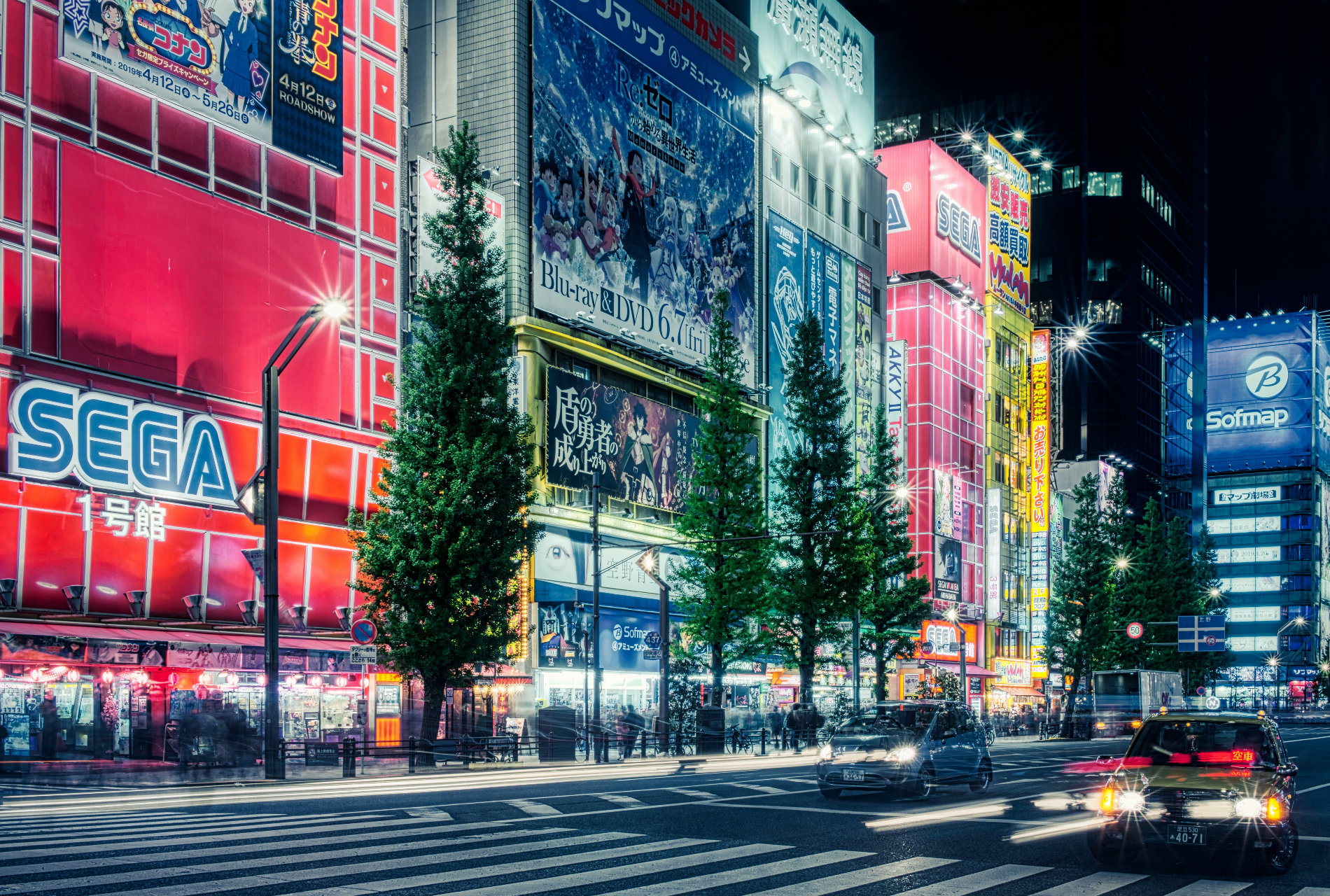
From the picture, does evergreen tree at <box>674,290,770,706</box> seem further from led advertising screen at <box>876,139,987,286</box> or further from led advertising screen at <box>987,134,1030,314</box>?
led advertising screen at <box>987,134,1030,314</box>

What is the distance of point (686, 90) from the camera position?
53.2 metres

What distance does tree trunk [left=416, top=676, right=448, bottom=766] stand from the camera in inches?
1201

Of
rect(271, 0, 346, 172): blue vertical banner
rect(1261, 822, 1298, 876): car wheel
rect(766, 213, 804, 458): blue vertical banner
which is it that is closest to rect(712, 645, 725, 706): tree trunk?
rect(766, 213, 804, 458): blue vertical banner

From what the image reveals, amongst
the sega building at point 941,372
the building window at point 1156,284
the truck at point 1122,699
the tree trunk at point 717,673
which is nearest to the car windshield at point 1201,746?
the tree trunk at point 717,673

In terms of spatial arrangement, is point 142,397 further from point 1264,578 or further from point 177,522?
point 1264,578

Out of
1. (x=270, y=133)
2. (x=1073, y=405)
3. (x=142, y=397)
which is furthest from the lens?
(x=1073, y=405)

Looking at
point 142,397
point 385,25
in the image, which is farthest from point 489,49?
point 142,397

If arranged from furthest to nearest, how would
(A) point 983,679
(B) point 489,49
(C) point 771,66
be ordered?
(A) point 983,679 < (C) point 771,66 < (B) point 489,49

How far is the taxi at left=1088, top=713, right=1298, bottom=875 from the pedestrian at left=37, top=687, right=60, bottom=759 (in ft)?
69.7

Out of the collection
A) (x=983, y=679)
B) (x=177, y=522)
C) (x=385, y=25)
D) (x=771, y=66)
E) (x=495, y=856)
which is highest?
(x=771, y=66)

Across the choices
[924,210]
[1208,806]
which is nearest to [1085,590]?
[924,210]

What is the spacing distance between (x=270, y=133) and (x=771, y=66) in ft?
116

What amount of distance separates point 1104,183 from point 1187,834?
128704 millimetres

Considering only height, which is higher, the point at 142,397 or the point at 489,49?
the point at 489,49
